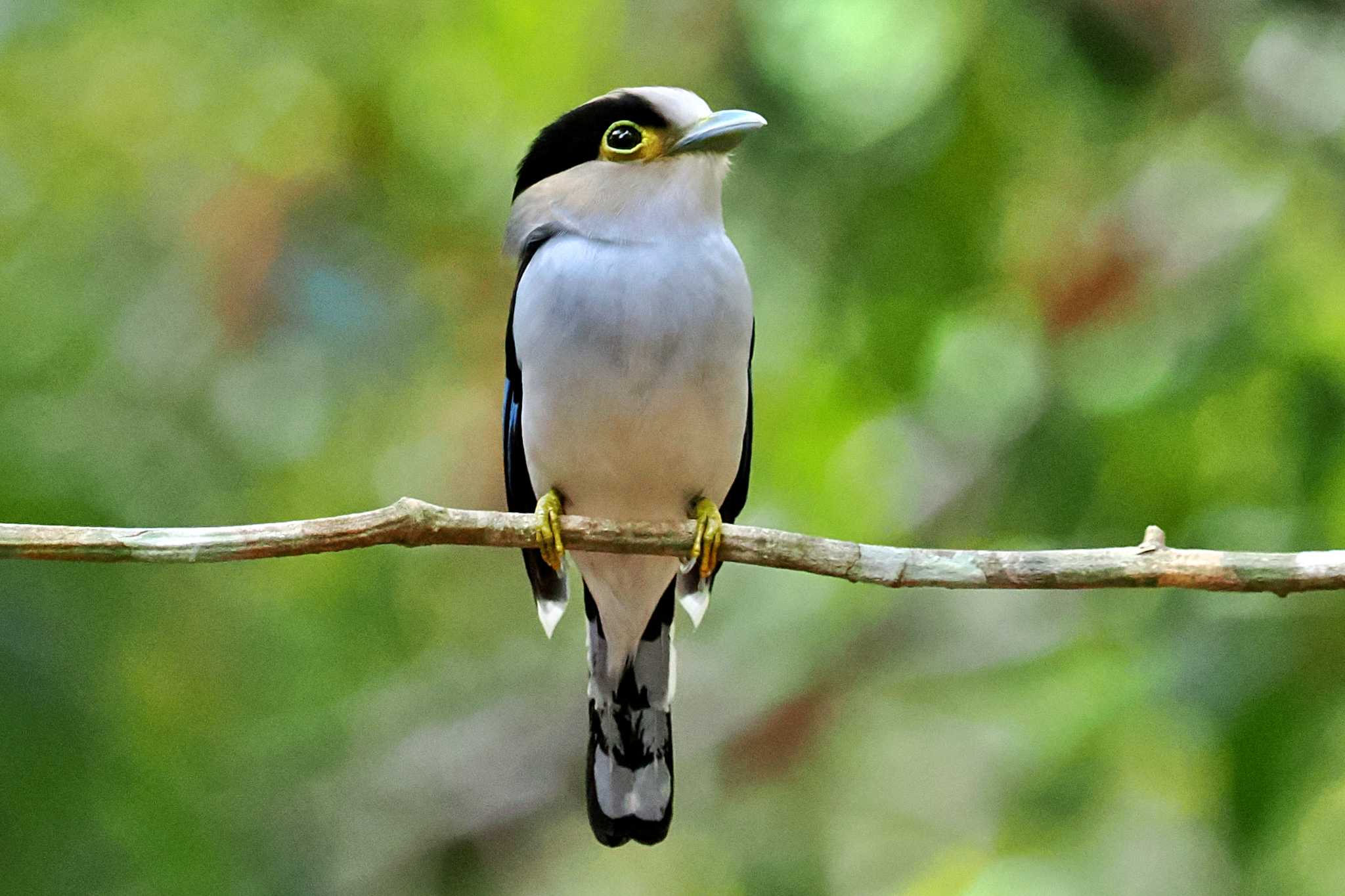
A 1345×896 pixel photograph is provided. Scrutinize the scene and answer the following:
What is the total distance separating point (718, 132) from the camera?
3.23 meters

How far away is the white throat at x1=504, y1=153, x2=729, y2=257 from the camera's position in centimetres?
331

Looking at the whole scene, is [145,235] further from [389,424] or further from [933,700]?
[933,700]

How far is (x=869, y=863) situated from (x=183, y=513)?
265 cm

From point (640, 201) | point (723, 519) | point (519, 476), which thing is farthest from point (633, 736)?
point (640, 201)

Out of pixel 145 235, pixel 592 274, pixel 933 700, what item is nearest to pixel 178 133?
pixel 145 235

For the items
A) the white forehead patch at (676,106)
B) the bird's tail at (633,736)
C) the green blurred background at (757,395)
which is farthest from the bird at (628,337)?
the green blurred background at (757,395)

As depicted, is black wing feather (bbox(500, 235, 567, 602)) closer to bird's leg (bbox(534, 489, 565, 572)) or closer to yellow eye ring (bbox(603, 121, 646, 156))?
bird's leg (bbox(534, 489, 565, 572))

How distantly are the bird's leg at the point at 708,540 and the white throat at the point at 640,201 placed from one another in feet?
2.00

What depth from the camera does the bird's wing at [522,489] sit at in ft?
11.8

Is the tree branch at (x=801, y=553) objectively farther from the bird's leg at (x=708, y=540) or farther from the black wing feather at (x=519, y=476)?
the black wing feather at (x=519, y=476)

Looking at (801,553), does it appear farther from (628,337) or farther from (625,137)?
(625,137)

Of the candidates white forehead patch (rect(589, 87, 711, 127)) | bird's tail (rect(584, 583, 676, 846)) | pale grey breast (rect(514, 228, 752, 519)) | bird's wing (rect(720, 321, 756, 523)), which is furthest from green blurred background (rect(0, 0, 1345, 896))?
pale grey breast (rect(514, 228, 752, 519))

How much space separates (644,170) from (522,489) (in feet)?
2.84

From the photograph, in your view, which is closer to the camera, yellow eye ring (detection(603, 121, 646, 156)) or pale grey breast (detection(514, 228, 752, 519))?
pale grey breast (detection(514, 228, 752, 519))
